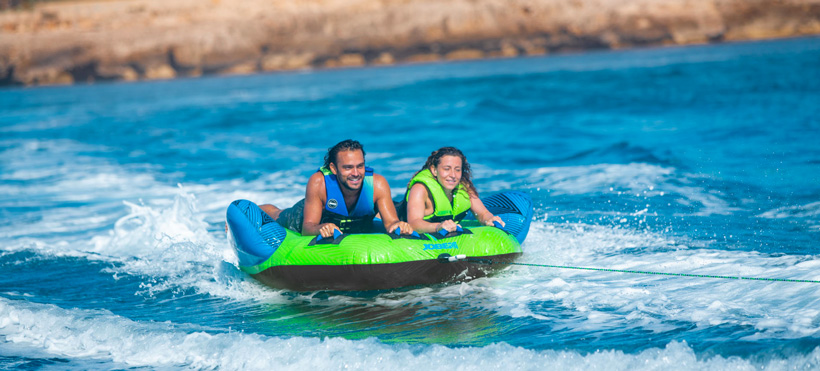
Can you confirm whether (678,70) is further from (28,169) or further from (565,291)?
(565,291)

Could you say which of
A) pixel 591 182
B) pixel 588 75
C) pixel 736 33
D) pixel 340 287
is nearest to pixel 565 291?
pixel 340 287

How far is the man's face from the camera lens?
526 centimetres

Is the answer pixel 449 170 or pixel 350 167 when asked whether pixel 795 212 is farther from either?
pixel 350 167

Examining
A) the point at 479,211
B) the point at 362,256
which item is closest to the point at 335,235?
the point at 362,256

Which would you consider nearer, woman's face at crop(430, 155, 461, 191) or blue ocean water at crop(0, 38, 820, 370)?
blue ocean water at crop(0, 38, 820, 370)

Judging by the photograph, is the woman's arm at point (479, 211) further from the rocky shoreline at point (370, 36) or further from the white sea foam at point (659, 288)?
the rocky shoreline at point (370, 36)

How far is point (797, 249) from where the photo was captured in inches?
218

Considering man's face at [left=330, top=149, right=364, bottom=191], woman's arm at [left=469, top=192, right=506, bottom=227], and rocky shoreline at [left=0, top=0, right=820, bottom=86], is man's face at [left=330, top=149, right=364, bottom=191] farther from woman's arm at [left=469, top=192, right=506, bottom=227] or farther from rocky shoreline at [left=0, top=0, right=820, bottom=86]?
rocky shoreline at [left=0, top=0, right=820, bottom=86]

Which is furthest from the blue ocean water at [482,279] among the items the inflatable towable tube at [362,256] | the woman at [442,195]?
the woman at [442,195]

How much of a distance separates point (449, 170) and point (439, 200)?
0.24 m

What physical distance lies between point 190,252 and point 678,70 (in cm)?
1824

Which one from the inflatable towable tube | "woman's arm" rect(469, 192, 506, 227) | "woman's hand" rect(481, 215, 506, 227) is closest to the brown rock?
"woman's arm" rect(469, 192, 506, 227)

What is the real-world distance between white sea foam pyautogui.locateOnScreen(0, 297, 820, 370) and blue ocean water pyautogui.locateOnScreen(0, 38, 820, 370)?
0.01 metres

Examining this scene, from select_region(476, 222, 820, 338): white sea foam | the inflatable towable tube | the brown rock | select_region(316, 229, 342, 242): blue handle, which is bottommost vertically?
select_region(476, 222, 820, 338): white sea foam
